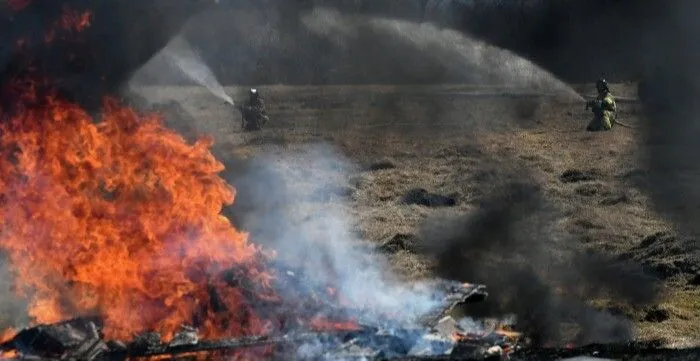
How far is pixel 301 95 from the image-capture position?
1382 inches

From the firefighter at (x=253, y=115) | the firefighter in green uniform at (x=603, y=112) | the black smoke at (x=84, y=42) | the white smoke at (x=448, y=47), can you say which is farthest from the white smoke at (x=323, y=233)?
the firefighter in green uniform at (x=603, y=112)

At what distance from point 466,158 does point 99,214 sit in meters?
12.3

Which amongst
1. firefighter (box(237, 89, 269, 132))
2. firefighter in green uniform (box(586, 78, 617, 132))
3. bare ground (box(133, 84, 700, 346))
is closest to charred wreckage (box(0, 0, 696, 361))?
bare ground (box(133, 84, 700, 346))

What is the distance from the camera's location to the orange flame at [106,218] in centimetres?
1028

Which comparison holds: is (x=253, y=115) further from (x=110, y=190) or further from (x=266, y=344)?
(x=266, y=344)

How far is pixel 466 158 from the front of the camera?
69.4 ft

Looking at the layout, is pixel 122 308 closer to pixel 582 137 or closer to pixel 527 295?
pixel 527 295

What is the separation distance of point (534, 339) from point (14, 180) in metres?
7.17

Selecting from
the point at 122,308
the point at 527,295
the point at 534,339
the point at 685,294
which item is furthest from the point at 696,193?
the point at 122,308

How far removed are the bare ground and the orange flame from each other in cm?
383

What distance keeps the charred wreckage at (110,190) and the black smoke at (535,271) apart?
2.60ft

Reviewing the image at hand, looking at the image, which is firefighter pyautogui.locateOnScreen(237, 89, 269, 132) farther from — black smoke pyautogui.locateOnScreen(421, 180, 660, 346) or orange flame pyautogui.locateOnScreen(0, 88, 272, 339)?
orange flame pyautogui.locateOnScreen(0, 88, 272, 339)

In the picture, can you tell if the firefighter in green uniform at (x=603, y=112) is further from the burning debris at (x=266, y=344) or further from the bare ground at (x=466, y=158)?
the burning debris at (x=266, y=344)

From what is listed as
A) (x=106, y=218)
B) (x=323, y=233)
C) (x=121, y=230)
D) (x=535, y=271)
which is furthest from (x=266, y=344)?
(x=323, y=233)
